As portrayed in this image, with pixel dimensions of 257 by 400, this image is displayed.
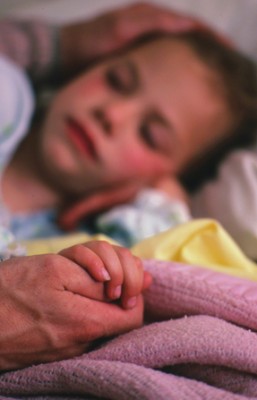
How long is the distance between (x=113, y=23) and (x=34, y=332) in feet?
2.57

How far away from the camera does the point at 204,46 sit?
3.93ft

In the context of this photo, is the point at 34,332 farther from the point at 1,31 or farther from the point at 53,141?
the point at 1,31

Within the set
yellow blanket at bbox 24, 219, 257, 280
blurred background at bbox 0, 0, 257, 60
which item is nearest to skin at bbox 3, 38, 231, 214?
blurred background at bbox 0, 0, 257, 60

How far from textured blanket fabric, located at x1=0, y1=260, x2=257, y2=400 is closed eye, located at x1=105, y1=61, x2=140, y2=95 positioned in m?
0.60

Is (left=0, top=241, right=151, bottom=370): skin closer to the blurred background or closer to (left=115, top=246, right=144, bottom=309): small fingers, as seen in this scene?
(left=115, top=246, right=144, bottom=309): small fingers

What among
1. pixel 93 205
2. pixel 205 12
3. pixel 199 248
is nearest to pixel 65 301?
pixel 199 248

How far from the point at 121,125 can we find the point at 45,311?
0.58m

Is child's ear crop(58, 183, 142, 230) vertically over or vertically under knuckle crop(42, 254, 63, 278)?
under

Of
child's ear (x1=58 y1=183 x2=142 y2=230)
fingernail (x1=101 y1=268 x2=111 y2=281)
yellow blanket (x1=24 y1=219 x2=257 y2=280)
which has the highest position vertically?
fingernail (x1=101 y1=268 x2=111 y2=281)

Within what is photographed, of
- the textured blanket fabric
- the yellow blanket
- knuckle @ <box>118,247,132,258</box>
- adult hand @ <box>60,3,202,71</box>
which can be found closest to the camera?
the textured blanket fabric

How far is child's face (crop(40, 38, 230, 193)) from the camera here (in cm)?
106

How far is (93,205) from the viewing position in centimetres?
105

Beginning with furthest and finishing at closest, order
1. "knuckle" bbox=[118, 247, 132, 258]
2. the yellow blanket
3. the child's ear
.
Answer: the child's ear → the yellow blanket → "knuckle" bbox=[118, 247, 132, 258]

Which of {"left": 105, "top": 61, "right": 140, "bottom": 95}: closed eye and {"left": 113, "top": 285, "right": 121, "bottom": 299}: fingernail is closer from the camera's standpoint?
{"left": 113, "top": 285, "right": 121, "bottom": 299}: fingernail
